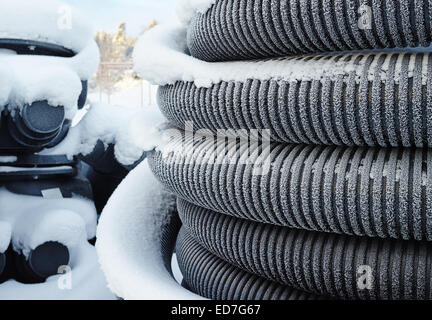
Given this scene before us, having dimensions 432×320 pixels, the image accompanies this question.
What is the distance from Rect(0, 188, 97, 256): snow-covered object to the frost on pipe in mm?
658

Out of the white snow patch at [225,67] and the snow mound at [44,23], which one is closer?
the white snow patch at [225,67]

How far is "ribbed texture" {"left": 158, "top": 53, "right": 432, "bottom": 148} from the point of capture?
62 centimetres

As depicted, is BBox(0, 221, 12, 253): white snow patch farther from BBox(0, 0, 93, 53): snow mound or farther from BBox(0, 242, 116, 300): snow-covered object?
BBox(0, 0, 93, 53): snow mound

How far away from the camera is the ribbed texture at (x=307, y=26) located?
62cm

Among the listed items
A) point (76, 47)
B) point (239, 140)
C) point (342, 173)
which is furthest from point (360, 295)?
point (76, 47)

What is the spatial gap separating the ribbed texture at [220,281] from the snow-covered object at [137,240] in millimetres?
53

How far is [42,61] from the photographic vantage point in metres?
1.46

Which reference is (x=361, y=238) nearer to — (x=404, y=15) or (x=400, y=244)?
(x=400, y=244)

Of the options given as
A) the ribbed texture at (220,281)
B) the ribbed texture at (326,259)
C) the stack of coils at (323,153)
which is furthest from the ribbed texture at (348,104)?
the ribbed texture at (220,281)

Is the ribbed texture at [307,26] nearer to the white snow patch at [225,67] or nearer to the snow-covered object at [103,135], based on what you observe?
the white snow patch at [225,67]

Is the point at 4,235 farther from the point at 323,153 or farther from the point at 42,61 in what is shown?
the point at 323,153

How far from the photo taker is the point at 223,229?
35.3 inches

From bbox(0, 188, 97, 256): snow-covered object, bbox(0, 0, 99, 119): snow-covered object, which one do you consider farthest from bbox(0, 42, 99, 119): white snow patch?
bbox(0, 188, 97, 256): snow-covered object

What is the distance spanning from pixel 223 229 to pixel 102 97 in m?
5.45
